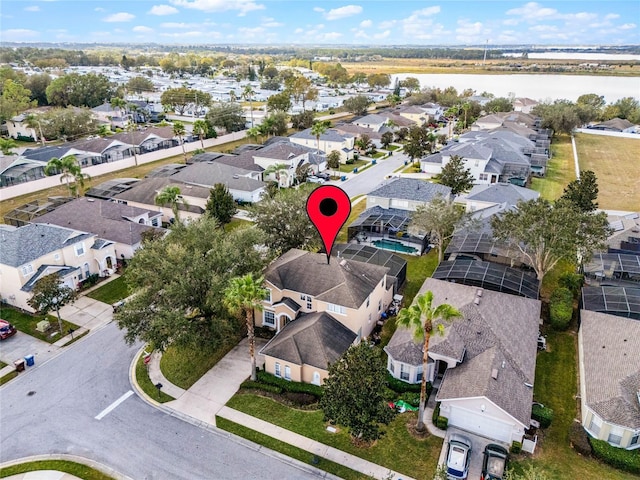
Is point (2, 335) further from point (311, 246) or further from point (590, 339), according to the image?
point (590, 339)

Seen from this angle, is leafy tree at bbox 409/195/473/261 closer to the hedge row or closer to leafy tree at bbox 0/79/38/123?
the hedge row

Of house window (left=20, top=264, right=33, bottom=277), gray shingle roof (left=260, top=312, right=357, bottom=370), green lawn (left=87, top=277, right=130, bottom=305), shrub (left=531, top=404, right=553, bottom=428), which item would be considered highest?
house window (left=20, top=264, right=33, bottom=277)

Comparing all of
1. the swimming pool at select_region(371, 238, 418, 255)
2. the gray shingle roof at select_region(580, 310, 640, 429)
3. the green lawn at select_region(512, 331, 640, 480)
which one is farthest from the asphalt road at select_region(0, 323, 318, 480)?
the swimming pool at select_region(371, 238, 418, 255)

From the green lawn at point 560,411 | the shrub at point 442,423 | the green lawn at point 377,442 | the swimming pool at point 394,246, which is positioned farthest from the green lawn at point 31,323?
the green lawn at point 560,411

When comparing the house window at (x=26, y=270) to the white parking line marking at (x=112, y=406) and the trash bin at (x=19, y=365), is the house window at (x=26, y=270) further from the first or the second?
the white parking line marking at (x=112, y=406)

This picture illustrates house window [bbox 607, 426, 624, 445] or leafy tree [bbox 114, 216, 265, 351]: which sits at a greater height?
leafy tree [bbox 114, 216, 265, 351]

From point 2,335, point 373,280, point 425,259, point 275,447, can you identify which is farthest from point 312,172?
point 275,447

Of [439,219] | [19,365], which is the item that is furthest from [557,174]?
[19,365]
